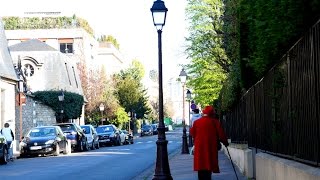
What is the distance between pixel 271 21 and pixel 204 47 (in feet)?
93.7

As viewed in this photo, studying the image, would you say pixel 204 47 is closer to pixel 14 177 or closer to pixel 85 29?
pixel 14 177

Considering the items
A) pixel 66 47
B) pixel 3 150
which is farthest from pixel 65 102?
pixel 3 150

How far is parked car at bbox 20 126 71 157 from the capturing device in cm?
3047

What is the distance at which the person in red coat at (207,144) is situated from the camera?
11.1m

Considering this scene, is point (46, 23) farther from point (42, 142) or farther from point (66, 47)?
point (42, 142)

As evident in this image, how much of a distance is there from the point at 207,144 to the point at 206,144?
0.02 m

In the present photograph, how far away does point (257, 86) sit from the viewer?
503 inches

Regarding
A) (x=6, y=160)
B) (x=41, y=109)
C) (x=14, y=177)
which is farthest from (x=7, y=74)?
(x=14, y=177)

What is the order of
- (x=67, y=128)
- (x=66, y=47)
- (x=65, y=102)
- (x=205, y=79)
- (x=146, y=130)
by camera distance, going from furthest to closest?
1. (x=146, y=130)
2. (x=66, y=47)
3. (x=65, y=102)
4. (x=205, y=79)
5. (x=67, y=128)

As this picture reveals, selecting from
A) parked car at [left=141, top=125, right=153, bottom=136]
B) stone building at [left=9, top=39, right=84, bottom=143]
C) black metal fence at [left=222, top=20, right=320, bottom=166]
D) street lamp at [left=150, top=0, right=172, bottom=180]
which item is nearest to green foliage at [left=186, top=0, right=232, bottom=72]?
stone building at [left=9, top=39, right=84, bottom=143]

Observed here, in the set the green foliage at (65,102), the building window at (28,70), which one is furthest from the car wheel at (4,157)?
the building window at (28,70)

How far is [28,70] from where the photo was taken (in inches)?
2158

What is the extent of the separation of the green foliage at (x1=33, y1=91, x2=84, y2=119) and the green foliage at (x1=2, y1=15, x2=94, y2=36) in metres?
26.5

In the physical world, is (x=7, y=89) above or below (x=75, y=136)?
above
